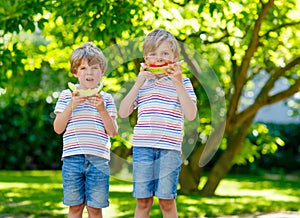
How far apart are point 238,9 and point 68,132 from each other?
355cm

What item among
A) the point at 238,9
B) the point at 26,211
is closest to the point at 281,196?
the point at 238,9

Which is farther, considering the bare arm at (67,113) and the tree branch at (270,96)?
the tree branch at (270,96)

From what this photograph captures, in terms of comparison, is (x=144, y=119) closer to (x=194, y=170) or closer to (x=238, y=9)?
(x=238, y=9)

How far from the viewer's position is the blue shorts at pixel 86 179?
420cm

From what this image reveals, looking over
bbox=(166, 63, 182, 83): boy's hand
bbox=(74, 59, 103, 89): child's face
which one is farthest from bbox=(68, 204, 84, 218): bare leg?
bbox=(166, 63, 182, 83): boy's hand

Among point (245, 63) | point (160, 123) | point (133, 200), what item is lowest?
point (133, 200)

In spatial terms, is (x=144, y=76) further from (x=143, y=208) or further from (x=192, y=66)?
(x=192, y=66)

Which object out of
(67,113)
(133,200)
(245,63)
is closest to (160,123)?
(67,113)

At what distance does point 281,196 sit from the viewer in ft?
32.4

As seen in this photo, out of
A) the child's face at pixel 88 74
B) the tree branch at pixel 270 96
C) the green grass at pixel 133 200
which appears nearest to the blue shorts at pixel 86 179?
the child's face at pixel 88 74

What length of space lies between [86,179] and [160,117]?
61cm

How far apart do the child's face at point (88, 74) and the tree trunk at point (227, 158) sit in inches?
202

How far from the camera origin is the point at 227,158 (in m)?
9.17

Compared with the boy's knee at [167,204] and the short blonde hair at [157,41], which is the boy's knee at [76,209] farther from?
the short blonde hair at [157,41]
